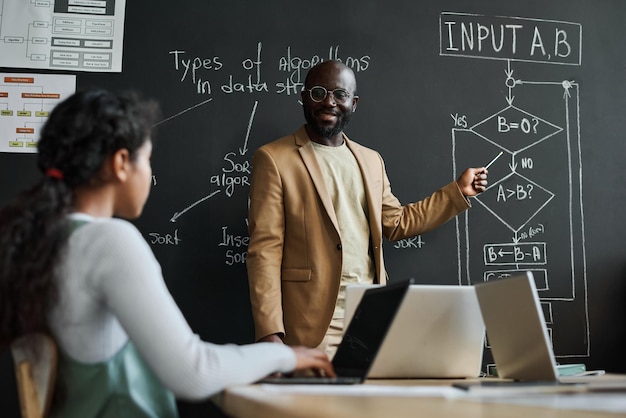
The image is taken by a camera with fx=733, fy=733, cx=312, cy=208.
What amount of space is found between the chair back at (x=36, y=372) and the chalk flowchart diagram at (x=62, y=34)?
242cm

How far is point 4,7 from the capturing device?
11.7 feet

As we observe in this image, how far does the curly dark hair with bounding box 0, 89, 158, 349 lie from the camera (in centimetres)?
131

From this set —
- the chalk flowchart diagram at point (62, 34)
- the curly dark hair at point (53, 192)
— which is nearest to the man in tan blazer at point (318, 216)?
the chalk flowchart diagram at point (62, 34)

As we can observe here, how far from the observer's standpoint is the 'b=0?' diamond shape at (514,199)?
3.70m

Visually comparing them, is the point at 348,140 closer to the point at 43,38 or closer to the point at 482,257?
the point at 482,257

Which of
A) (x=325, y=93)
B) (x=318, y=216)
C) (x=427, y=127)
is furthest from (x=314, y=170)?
(x=427, y=127)

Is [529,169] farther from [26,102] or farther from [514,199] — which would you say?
[26,102]

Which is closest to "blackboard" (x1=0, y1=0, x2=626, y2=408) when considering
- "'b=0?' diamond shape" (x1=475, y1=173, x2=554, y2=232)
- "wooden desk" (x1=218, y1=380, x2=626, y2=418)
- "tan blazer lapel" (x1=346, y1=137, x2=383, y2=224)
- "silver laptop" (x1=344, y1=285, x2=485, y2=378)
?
"'b=0?' diamond shape" (x1=475, y1=173, x2=554, y2=232)

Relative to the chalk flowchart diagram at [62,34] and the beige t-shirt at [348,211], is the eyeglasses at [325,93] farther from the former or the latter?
the chalk flowchart diagram at [62,34]

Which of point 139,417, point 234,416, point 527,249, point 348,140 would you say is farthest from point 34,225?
point 527,249

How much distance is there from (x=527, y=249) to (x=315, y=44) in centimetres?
148

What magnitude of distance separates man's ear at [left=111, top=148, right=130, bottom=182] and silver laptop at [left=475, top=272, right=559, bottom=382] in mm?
901

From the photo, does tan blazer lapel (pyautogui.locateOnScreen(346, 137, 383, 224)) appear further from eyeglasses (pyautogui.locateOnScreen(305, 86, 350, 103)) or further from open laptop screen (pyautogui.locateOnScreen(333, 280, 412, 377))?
open laptop screen (pyautogui.locateOnScreen(333, 280, 412, 377))

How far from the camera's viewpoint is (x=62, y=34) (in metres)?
3.55
